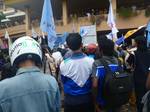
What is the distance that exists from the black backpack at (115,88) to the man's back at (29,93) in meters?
2.31

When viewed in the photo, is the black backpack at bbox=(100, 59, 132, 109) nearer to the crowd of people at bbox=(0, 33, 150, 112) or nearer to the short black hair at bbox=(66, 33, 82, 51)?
the crowd of people at bbox=(0, 33, 150, 112)

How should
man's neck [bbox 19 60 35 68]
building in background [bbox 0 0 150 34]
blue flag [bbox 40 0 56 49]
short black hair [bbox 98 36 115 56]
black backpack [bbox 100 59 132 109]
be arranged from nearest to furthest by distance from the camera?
man's neck [bbox 19 60 35 68], black backpack [bbox 100 59 132 109], short black hair [bbox 98 36 115 56], blue flag [bbox 40 0 56 49], building in background [bbox 0 0 150 34]

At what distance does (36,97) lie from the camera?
11.6 ft

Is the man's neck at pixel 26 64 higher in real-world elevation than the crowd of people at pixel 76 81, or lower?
higher

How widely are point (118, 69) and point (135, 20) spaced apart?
2700cm

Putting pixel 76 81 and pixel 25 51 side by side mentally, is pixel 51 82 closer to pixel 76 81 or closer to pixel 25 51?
pixel 25 51

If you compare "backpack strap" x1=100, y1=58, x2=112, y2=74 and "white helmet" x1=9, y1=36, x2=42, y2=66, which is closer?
"white helmet" x1=9, y1=36, x2=42, y2=66

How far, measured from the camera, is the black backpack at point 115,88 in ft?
19.3

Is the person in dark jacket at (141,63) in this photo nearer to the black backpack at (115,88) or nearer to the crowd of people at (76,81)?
the crowd of people at (76,81)

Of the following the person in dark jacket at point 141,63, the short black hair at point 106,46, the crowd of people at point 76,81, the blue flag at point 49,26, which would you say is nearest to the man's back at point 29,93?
the crowd of people at point 76,81

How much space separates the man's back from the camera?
3.44m

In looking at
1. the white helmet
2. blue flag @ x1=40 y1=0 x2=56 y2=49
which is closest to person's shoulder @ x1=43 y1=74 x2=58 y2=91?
the white helmet

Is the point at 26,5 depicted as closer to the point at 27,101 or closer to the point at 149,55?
the point at 149,55

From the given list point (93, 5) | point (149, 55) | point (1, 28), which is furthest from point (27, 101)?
point (1, 28)
